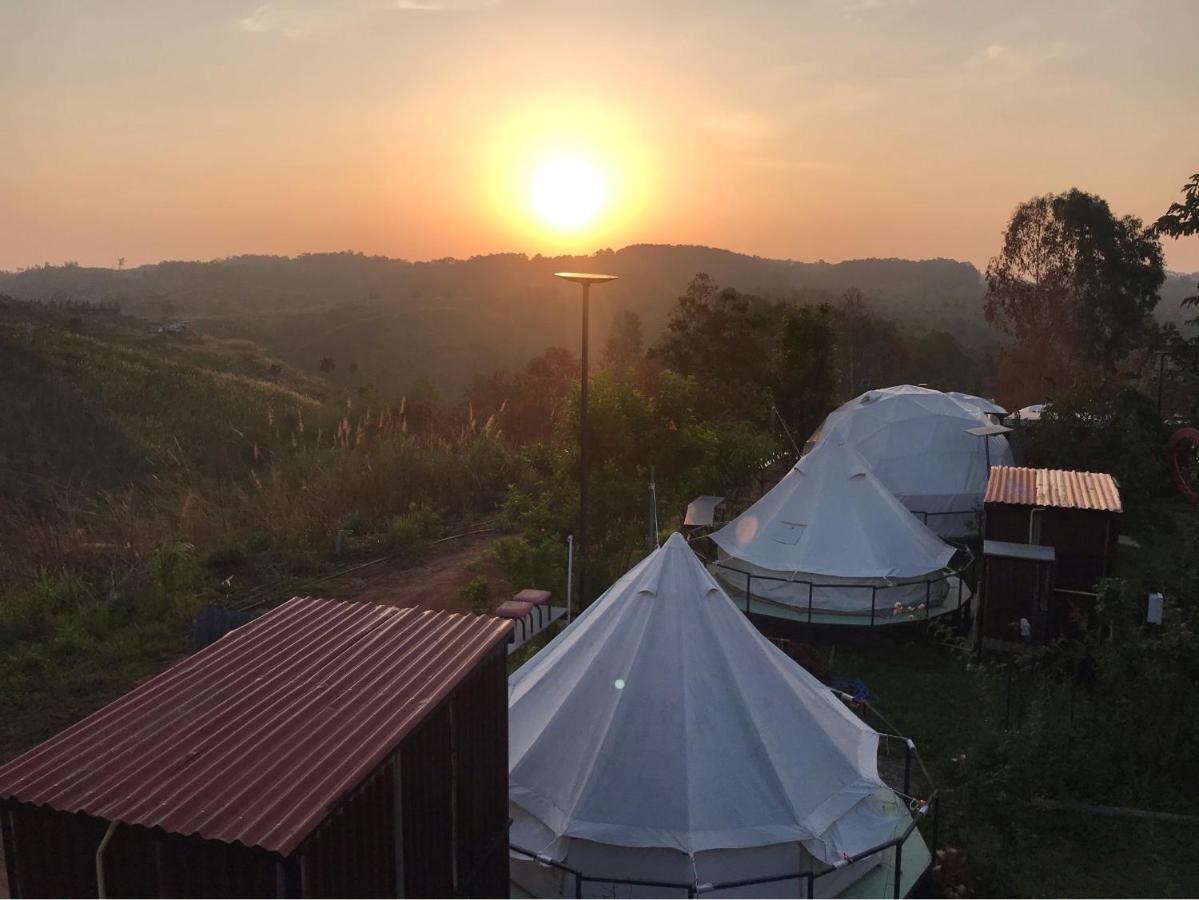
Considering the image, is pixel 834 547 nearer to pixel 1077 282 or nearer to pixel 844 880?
pixel 844 880

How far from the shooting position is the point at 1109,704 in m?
10.6

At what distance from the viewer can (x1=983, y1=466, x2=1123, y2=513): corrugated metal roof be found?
14.0 metres

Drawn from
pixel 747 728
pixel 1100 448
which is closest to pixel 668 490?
pixel 747 728

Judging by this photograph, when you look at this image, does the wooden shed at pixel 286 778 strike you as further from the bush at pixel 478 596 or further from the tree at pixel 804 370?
the tree at pixel 804 370

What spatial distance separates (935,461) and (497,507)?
10866 mm

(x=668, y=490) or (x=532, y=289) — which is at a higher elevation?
(x=532, y=289)

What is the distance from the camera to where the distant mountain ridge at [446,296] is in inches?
3132

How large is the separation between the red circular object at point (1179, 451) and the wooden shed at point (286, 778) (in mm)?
24180

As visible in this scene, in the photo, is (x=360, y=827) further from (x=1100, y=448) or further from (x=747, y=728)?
(x=1100, y=448)

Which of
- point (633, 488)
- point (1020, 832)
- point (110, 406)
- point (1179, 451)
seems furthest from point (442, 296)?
point (1020, 832)

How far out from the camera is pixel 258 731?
17.2 feet

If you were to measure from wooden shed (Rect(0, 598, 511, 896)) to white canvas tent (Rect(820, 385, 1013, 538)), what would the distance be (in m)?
15.6

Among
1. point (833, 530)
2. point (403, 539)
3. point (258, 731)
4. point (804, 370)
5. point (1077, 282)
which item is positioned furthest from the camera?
point (1077, 282)

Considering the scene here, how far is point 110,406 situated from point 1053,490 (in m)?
35.0
